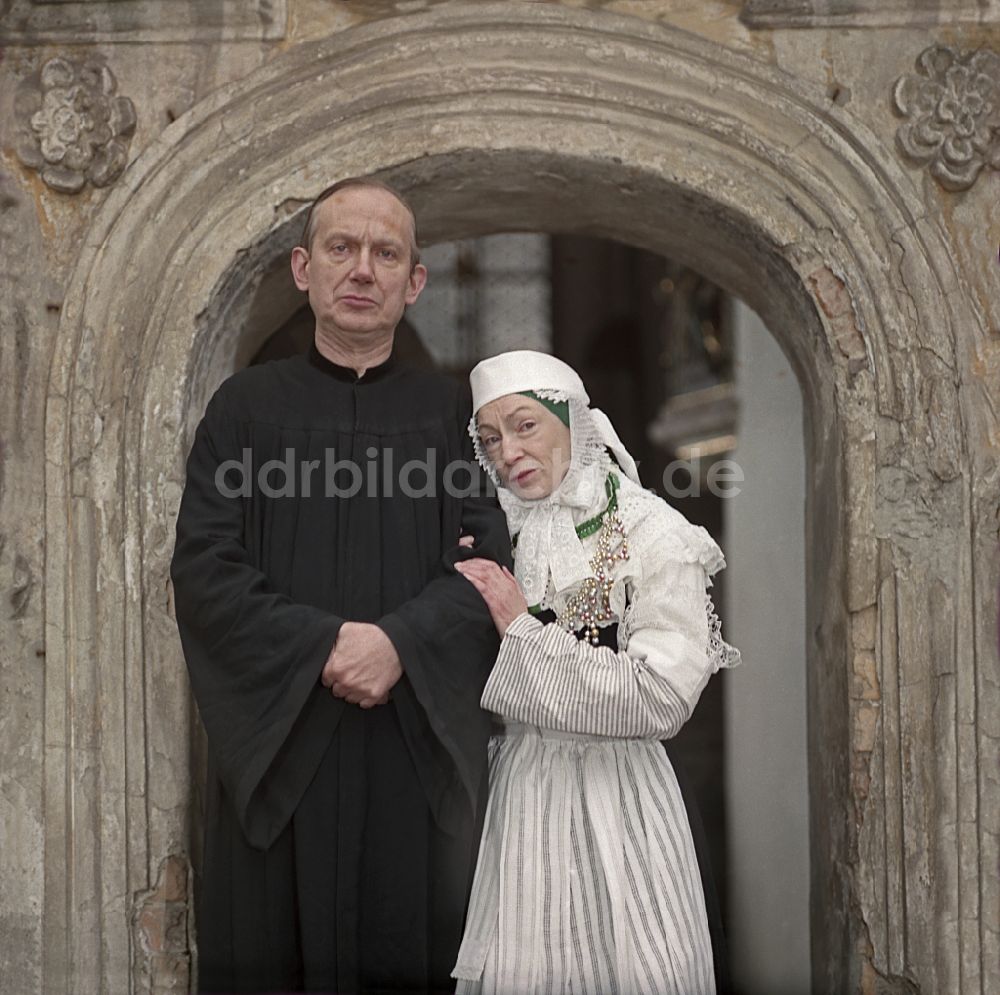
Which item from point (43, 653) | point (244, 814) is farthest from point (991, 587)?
point (43, 653)

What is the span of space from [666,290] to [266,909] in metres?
7.03

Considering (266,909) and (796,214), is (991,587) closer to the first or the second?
(796,214)

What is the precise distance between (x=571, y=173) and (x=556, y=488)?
1.06 m

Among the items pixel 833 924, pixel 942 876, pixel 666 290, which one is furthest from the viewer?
pixel 666 290

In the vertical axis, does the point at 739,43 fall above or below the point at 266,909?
above

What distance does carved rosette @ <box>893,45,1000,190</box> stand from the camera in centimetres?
365

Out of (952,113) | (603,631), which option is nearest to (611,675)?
(603,631)

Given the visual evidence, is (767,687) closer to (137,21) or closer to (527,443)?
(527,443)

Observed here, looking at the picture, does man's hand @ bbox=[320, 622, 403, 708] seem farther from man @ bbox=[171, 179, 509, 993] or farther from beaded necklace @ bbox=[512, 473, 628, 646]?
beaded necklace @ bbox=[512, 473, 628, 646]

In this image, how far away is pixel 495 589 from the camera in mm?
2984

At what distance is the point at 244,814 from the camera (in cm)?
291

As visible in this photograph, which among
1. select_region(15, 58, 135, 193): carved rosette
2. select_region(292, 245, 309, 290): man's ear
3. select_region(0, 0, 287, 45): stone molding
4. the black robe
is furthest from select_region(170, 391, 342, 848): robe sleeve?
select_region(0, 0, 287, 45): stone molding

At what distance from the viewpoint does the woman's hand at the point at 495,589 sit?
2979 mm

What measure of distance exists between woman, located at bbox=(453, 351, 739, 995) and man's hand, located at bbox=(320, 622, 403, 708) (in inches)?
9.2
